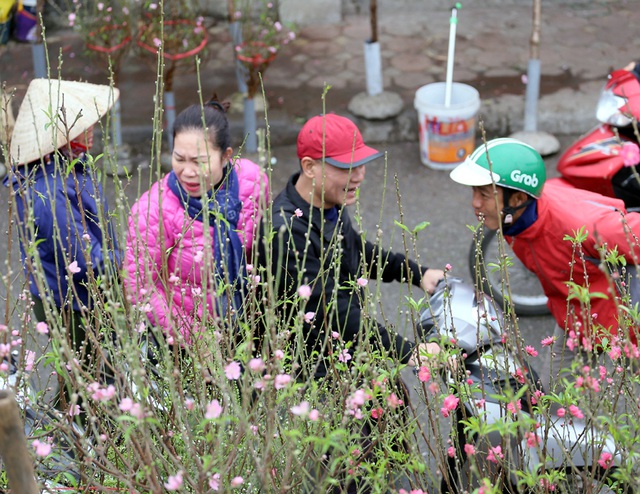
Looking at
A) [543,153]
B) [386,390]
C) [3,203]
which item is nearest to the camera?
[386,390]

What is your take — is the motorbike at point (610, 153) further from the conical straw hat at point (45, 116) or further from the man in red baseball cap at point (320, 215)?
the conical straw hat at point (45, 116)

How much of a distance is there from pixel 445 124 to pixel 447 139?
0.14 metres

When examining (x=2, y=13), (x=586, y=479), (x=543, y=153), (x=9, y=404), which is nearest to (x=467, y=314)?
(x=586, y=479)

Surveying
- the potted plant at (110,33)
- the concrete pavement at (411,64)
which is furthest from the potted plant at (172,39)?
the concrete pavement at (411,64)

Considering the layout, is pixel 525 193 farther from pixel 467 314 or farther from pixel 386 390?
pixel 386 390

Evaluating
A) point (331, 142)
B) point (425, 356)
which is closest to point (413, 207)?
point (331, 142)

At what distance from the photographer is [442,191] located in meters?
6.38

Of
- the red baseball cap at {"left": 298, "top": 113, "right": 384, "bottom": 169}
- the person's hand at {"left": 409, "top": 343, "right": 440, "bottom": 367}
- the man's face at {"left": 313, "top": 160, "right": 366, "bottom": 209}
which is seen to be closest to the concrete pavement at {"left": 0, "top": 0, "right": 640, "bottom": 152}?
the red baseball cap at {"left": 298, "top": 113, "right": 384, "bottom": 169}

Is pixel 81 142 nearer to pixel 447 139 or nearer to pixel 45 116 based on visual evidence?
pixel 45 116

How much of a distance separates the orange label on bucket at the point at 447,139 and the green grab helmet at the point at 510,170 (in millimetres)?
2857

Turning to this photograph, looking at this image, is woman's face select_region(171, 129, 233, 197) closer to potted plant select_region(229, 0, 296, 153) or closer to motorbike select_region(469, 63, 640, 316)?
motorbike select_region(469, 63, 640, 316)

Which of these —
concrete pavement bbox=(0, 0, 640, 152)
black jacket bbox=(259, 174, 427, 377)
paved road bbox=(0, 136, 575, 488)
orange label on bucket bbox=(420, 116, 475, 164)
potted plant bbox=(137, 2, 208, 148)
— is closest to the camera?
black jacket bbox=(259, 174, 427, 377)

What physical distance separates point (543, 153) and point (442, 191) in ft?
2.88

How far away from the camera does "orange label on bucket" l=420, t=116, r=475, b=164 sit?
6395 mm
